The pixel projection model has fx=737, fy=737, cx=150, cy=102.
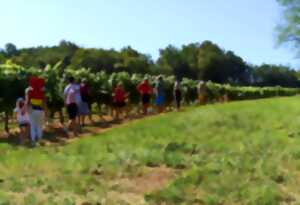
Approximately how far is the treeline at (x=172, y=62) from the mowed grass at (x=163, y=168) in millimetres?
61613

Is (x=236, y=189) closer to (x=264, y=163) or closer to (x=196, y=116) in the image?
(x=264, y=163)

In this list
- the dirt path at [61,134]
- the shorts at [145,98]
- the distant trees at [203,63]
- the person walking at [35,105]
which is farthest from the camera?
the distant trees at [203,63]

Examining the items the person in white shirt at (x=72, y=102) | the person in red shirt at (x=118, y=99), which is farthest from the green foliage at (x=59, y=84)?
the person in white shirt at (x=72, y=102)

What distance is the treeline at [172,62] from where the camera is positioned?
8675 cm

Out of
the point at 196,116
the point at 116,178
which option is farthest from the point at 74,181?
the point at 196,116

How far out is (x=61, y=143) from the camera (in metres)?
17.0

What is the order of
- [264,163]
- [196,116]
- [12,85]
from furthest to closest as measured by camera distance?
[12,85] < [196,116] < [264,163]

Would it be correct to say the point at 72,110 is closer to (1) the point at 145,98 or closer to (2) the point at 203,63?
(1) the point at 145,98

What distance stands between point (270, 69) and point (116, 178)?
115237 mm

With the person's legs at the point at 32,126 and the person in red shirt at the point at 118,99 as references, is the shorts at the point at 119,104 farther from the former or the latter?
the person's legs at the point at 32,126

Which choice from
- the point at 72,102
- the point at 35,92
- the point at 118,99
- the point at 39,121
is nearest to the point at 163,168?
the point at 39,121

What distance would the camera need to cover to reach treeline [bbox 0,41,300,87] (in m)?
86.8

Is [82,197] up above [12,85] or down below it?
below

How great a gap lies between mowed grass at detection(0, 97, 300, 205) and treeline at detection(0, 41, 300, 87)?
61613mm
